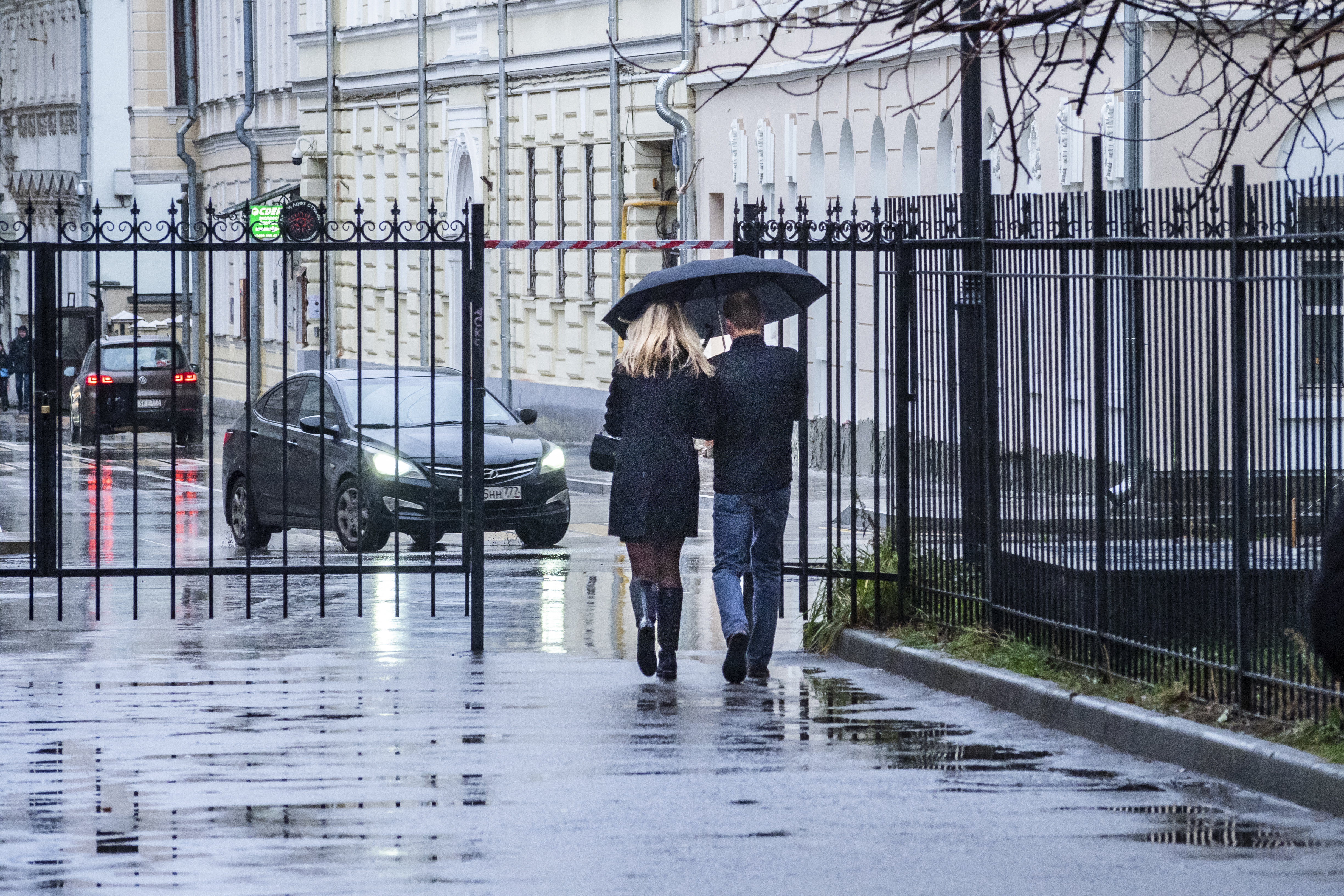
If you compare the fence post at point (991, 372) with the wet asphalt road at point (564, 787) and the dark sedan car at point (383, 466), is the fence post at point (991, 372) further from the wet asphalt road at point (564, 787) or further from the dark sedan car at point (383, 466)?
the dark sedan car at point (383, 466)

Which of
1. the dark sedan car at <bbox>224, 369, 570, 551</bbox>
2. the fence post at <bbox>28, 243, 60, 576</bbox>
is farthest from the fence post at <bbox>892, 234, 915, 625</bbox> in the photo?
the dark sedan car at <bbox>224, 369, 570, 551</bbox>

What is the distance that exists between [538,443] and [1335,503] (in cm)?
1200

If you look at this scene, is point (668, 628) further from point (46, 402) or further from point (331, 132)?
point (331, 132)

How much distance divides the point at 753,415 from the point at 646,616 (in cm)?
99

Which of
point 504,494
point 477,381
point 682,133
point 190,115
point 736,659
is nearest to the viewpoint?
point 736,659

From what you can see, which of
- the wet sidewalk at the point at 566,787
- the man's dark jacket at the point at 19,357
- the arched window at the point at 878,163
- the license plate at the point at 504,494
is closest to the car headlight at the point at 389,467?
the license plate at the point at 504,494

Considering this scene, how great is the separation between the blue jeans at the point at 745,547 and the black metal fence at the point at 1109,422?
2.28ft

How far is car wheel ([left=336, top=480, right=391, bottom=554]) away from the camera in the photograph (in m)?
18.5

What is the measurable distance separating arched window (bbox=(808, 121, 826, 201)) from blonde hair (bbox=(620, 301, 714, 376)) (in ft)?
61.8

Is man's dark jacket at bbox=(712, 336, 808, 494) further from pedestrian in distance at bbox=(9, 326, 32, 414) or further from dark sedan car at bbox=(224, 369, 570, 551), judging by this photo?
pedestrian in distance at bbox=(9, 326, 32, 414)

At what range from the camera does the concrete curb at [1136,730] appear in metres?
7.80

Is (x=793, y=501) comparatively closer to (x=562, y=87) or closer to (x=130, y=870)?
(x=562, y=87)

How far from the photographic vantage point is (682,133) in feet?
104

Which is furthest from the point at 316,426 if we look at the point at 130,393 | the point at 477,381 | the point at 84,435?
the point at 84,435
